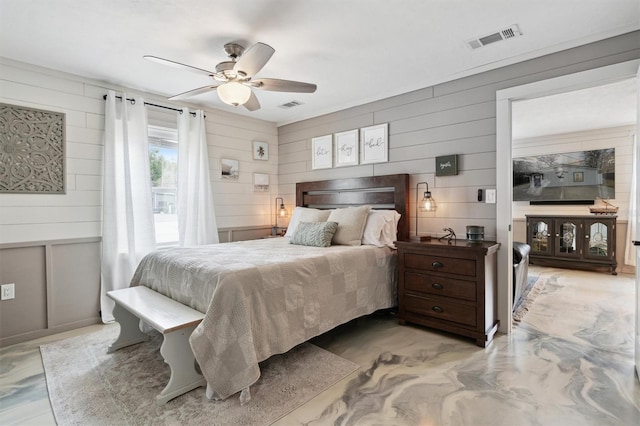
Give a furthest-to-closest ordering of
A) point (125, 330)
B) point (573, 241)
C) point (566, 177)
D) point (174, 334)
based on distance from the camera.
Result: point (566, 177)
point (573, 241)
point (125, 330)
point (174, 334)

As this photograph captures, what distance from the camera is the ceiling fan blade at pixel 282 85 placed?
8.51ft

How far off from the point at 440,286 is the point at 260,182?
3.02m

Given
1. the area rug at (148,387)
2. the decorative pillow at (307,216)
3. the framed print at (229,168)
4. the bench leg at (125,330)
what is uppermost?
the framed print at (229,168)

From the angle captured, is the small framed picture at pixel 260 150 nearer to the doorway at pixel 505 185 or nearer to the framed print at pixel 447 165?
the framed print at pixel 447 165

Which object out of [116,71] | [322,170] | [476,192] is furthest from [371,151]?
[116,71]

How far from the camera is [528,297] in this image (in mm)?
4113

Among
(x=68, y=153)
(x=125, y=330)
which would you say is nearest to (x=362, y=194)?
(x=125, y=330)

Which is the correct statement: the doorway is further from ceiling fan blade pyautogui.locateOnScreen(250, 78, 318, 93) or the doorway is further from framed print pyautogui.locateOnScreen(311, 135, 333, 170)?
framed print pyautogui.locateOnScreen(311, 135, 333, 170)

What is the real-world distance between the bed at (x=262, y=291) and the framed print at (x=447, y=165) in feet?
1.22

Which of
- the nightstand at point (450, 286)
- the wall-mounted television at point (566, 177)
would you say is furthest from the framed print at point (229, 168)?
the wall-mounted television at point (566, 177)

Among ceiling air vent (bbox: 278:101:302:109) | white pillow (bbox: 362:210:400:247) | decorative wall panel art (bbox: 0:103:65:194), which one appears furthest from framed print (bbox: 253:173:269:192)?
decorative wall panel art (bbox: 0:103:65:194)

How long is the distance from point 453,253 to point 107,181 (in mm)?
3459

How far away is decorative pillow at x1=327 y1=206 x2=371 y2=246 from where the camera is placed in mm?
3404

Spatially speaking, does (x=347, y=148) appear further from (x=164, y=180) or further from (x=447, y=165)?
(x=164, y=180)
